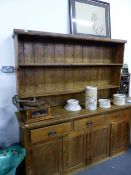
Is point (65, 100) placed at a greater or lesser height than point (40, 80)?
lesser

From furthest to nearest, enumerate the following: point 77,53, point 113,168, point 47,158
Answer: point 77,53 < point 113,168 < point 47,158

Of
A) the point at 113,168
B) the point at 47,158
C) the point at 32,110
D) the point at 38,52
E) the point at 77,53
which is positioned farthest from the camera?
the point at 77,53

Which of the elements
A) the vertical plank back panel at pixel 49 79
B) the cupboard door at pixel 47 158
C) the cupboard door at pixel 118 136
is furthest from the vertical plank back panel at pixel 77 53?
the cupboard door at pixel 47 158

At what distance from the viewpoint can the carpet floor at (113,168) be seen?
2139 millimetres

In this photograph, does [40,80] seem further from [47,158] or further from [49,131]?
[47,158]

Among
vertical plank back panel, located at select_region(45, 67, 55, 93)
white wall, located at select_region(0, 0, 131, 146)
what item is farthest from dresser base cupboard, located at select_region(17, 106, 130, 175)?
vertical plank back panel, located at select_region(45, 67, 55, 93)

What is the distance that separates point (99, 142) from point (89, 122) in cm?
37

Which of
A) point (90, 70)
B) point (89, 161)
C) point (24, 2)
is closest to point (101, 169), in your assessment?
point (89, 161)

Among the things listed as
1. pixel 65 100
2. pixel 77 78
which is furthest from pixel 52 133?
pixel 77 78

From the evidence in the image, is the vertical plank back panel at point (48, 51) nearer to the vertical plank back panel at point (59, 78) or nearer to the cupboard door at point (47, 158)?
the vertical plank back panel at point (59, 78)

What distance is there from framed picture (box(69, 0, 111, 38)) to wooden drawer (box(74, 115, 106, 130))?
1187 mm

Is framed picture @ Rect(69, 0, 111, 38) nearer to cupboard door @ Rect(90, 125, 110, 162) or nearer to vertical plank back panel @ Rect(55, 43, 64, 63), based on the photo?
vertical plank back panel @ Rect(55, 43, 64, 63)

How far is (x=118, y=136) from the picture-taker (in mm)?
2387

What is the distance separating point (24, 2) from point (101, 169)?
2.36 meters
